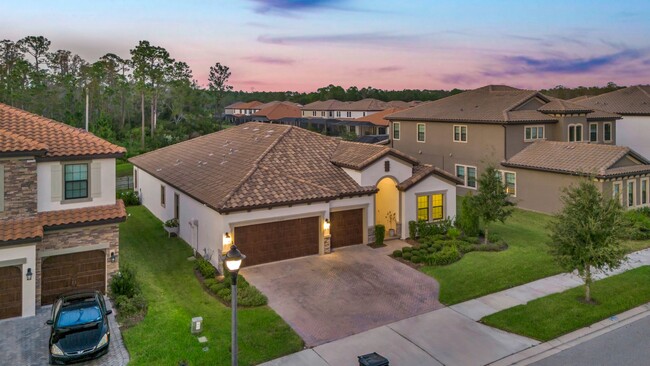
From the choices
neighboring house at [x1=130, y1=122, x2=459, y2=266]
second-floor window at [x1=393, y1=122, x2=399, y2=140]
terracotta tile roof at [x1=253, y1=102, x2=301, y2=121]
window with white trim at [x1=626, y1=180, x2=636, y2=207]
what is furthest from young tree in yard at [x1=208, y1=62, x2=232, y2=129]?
window with white trim at [x1=626, y1=180, x2=636, y2=207]

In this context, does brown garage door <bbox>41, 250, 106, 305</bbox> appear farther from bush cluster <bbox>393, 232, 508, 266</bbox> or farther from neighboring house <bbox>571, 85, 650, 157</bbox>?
neighboring house <bbox>571, 85, 650, 157</bbox>

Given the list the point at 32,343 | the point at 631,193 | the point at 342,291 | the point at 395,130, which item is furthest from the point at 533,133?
the point at 32,343

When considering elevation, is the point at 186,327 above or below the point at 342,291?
A: below

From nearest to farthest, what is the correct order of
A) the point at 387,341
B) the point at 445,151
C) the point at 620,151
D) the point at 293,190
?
1. the point at 387,341
2. the point at 293,190
3. the point at 620,151
4. the point at 445,151

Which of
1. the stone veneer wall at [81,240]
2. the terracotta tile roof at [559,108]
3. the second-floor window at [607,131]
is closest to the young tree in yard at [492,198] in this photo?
the terracotta tile roof at [559,108]

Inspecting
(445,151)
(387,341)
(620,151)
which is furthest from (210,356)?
(445,151)

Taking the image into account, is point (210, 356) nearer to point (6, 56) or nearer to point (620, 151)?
point (620, 151)

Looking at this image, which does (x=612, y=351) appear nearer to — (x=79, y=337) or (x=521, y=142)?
(x=79, y=337)
